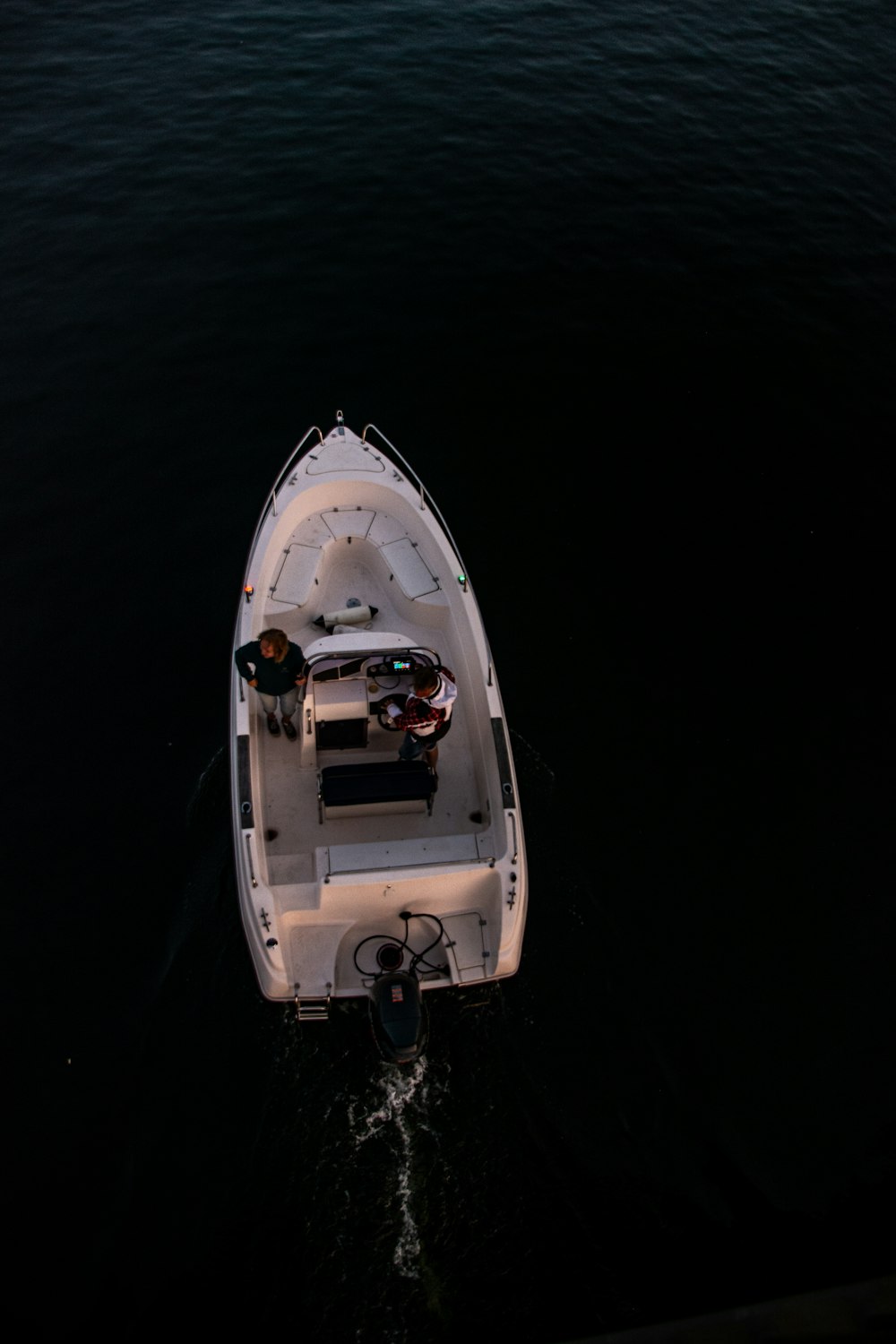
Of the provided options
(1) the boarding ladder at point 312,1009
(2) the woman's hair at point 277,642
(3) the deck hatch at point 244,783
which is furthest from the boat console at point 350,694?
(1) the boarding ladder at point 312,1009

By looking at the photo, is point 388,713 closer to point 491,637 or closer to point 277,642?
point 277,642

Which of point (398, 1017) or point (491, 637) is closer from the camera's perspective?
point (398, 1017)

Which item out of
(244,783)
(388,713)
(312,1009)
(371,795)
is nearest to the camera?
(312,1009)

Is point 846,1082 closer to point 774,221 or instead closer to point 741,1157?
point 741,1157

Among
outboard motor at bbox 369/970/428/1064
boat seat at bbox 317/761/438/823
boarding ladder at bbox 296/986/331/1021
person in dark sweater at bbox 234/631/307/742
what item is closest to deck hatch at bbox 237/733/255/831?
person in dark sweater at bbox 234/631/307/742

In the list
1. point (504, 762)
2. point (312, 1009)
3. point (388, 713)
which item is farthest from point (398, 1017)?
point (388, 713)

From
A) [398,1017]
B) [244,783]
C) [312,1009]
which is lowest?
[398,1017]

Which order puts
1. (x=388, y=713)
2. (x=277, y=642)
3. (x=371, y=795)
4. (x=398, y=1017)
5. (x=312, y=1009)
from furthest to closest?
(x=388, y=713) → (x=371, y=795) → (x=277, y=642) → (x=312, y=1009) → (x=398, y=1017)
